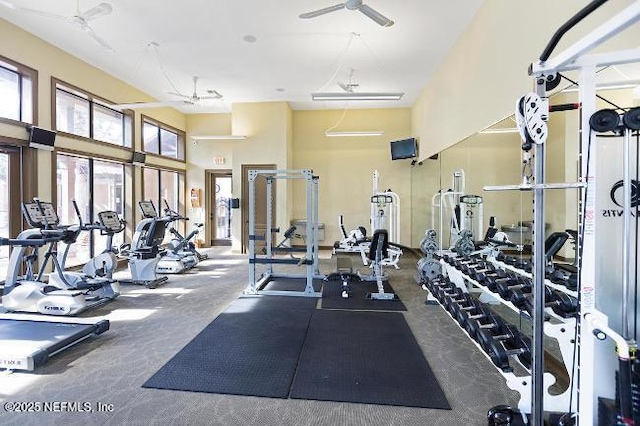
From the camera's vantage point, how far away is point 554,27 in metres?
2.77

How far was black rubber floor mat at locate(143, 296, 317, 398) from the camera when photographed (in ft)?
7.96

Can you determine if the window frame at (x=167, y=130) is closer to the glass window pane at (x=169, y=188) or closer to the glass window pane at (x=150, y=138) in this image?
the glass window pane at (x=150, y=138)

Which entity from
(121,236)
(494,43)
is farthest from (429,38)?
(121,236)

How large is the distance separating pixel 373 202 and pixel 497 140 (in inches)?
127

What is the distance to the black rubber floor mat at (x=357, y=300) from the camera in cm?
425

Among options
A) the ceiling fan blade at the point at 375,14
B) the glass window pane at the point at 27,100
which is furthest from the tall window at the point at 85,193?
the ceiling fan blade at the point at 375,14

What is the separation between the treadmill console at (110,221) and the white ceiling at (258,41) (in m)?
2.60

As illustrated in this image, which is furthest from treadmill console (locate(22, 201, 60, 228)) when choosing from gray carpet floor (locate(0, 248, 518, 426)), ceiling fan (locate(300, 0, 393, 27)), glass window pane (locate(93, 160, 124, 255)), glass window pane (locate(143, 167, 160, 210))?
glass window pane (locate(143, 167, 160, 210))

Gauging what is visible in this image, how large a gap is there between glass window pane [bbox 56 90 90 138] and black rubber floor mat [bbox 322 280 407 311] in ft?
16.6

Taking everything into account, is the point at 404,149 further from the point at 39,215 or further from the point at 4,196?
the point at 4,196

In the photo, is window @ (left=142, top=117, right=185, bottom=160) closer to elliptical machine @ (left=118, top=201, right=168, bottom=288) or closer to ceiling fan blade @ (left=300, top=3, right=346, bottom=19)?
elliptical machine @ (left=118, top=201, right=168, bottom=288)

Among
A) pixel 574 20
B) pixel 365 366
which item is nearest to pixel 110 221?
pixel 365 366

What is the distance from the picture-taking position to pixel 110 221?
4.69 meters

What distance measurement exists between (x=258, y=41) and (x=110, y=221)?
3415 mm
